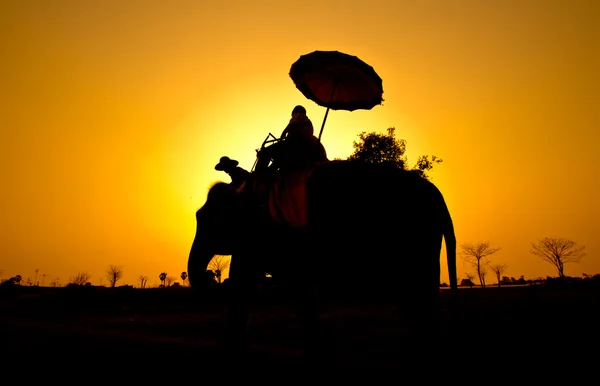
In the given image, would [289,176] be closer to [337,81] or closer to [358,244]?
[358,244]

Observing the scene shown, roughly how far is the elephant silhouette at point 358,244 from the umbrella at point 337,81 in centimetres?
139

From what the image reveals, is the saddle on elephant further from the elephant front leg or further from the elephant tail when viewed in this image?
the elephant tail

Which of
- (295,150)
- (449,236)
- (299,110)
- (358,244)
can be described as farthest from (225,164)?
(449,236)

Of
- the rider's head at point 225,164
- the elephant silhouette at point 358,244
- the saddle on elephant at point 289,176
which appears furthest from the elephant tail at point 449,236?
the rider's head at point 225,164

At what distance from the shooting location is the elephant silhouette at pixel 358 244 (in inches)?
134

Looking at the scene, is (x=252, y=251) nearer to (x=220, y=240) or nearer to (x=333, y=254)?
(x=220, y=240)

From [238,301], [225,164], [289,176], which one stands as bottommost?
[238,301]

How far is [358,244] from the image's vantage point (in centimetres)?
352

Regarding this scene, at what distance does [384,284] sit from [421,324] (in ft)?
1.77

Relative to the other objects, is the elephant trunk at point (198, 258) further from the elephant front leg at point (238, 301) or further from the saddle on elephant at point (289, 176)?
the saddle on elephant at point (289, 176)

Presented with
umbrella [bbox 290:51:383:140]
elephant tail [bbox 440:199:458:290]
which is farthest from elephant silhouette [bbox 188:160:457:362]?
→ umbrella [bbox 290:51:383:140]

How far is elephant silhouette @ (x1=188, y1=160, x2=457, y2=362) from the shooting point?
3.40m

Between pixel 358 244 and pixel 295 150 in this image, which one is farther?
pixel 295 150

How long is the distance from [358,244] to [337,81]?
2545 millimetres
